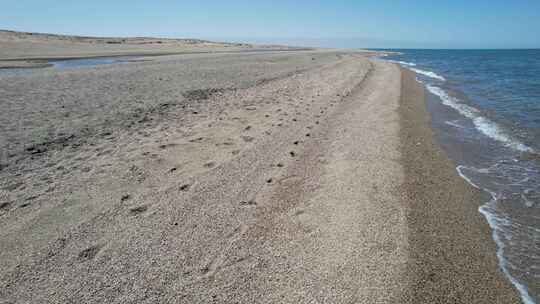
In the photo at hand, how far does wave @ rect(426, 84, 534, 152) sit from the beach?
5.93 ft

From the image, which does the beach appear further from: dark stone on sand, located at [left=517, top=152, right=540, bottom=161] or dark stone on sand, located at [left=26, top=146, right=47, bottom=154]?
dark stone on sand, located at [left=517, top=152, right=540, bottom=161]

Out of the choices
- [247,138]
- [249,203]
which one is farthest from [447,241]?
[247,138]

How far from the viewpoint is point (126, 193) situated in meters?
4.82

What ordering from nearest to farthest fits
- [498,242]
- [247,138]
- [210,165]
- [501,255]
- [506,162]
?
[501,255], [498,242], [210,165], [506,162], [247,138]

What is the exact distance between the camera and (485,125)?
33.0ft

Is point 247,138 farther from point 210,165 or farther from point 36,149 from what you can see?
point 36,149

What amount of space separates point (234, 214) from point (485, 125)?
9318 millimetres

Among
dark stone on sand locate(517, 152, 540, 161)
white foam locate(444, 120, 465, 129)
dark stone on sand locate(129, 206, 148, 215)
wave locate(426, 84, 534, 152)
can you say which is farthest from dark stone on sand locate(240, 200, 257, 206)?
white foam locate(444, 120, 465, 129)

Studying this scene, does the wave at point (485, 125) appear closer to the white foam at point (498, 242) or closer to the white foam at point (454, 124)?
the white foam at point (454, 124)

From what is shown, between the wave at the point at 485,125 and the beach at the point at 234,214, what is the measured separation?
1.81 m

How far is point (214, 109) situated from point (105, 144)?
13.5ft

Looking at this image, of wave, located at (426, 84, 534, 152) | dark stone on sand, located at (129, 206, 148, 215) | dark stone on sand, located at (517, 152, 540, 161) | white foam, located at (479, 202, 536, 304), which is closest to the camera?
white foam, located at (479, 202, 536, 304)

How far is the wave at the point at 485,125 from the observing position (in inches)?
320

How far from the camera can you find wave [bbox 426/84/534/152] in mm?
8141
